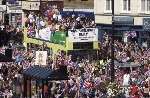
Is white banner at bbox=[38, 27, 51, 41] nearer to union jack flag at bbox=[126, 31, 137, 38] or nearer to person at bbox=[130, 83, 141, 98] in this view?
union jack flag at bbox=[126, 31, 137, 38]

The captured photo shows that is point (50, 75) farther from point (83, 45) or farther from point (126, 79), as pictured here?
point (83, 45)

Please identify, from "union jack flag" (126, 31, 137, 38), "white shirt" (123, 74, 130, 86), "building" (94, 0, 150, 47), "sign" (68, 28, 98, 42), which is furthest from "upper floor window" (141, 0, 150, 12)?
"white shirt" (123, 74, 130, 86)

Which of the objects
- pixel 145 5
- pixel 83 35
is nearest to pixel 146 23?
pixel 145 5

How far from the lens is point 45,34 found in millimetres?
52750

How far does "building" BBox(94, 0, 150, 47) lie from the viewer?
177ft

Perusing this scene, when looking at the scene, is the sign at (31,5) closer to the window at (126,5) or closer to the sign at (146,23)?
the window at (126,5)

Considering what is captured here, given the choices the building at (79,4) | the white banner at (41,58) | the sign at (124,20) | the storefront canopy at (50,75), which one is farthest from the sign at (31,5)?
the storefront canopy at (50,75)

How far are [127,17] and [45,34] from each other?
6535mm

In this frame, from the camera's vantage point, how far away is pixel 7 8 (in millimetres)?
85312

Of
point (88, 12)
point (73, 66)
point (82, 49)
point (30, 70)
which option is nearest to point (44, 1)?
point (88, 12)

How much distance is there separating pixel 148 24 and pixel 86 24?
4.79 metres

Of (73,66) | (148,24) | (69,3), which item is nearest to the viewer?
(73,66)

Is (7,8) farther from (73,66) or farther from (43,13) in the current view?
(73,66)

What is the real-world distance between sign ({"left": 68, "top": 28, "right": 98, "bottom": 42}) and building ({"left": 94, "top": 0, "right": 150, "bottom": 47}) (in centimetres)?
681
